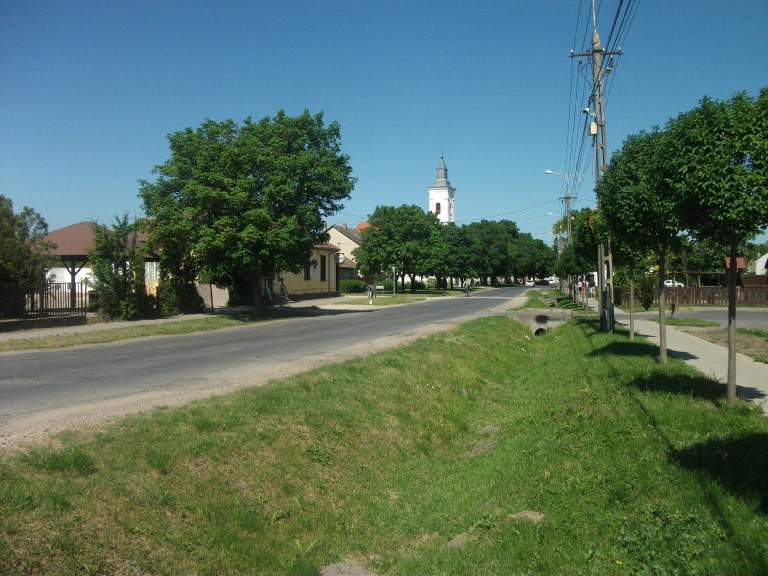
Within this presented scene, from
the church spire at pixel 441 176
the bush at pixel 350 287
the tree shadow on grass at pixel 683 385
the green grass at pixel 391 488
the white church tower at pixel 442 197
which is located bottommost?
the green grass at pixel 391 488

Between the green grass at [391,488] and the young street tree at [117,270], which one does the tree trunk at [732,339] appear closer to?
the green grass at [391,488]

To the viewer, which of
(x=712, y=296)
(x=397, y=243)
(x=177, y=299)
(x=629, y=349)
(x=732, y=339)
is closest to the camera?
(x=732, y=339)

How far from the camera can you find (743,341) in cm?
1948

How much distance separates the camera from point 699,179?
26.4ft

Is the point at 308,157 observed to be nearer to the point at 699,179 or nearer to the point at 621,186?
the point at 621,186

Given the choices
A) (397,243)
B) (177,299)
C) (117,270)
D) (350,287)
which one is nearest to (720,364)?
(117,270)

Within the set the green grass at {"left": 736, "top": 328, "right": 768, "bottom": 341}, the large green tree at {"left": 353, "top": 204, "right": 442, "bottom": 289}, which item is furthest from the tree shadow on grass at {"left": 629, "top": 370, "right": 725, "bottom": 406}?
the large green tree at {"left": 353, "top": 204, "right": 442, "bottom": 289}

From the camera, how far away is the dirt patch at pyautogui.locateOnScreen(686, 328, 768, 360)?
16.4m

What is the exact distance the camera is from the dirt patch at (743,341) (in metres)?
16.4

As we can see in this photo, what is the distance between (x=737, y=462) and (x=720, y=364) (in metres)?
8.72

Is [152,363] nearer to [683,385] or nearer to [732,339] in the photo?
[683,385]

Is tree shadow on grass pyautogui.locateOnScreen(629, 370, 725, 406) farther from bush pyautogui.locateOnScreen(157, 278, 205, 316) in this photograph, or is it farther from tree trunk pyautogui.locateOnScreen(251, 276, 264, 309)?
tree trunk pyautogui.locateOnScreen(251, 276, 264, 309)

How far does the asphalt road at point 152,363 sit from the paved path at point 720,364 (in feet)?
26.7

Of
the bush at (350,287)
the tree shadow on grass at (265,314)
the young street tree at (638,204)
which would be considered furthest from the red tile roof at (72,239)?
the bush at (350,287)
